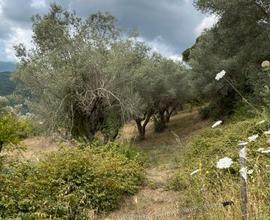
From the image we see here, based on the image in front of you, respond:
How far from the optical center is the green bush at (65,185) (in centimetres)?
770

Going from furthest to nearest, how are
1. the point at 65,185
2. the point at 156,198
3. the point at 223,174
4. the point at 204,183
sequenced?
the point at 156,198 → the point at 65,185 → the point at 223,174 → the point at 204,183

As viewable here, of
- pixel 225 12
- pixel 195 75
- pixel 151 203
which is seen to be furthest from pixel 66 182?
pixel 195 75

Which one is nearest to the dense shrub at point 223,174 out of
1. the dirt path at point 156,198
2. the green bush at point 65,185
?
the dirt path at point 156,198

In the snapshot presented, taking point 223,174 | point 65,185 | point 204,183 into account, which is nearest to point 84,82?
point 65,185

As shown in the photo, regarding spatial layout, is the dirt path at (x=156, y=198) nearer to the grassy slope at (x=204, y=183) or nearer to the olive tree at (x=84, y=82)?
the grassy slope at (x=204, y=183)

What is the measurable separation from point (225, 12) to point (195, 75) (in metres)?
4.83

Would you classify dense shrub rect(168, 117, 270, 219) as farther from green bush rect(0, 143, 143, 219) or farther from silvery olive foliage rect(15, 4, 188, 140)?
silvery olive foliage rect(15, 4, 188, 140)

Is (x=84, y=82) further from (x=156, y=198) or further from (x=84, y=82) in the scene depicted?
(x=156, y=198)

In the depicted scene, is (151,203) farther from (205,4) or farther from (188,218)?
(205,4)

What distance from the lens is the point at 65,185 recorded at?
8.48 metres

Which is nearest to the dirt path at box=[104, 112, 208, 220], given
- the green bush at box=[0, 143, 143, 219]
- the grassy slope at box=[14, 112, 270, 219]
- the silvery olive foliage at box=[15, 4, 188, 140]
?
the grassy slope at box=[14, 112, 270, 219]

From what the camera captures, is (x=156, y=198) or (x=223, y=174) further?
(x=156, y=198)

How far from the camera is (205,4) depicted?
54.0ft

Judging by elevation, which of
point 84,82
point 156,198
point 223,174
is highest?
point 84,82
